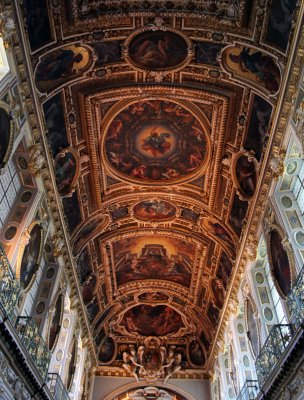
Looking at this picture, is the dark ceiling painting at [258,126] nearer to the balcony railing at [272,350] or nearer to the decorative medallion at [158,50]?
the decorative medallion at [158,50]

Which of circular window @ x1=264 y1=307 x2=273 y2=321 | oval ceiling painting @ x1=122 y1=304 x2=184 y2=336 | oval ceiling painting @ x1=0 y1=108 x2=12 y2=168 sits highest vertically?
oval ceiling painting @ x1=122 y1=304 x2=184 y2=336

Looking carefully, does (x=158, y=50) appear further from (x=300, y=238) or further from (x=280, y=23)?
(x=300, y=238)

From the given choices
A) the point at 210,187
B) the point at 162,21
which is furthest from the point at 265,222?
the point at 162,21

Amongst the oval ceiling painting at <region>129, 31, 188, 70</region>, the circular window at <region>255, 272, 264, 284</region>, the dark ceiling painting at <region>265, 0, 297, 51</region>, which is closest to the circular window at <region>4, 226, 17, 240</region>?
the oval ceiling painting at <region>129, 31, 188, 70</region>

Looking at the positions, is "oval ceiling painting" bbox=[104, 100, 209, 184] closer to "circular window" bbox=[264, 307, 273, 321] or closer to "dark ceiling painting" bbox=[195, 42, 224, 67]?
"dark ceiling painting" bbox=[195, 42, 224, 67]

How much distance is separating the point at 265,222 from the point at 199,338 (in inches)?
545

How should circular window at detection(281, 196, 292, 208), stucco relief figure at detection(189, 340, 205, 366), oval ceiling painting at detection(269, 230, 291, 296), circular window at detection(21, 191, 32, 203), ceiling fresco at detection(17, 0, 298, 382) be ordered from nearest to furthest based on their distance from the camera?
ceiling fresco at detection(17, 0, 298, 382) → oval ceiling painting at detection(269, 230, 291, 296) → circular window at detection(21, 191, 32, 203) → circular window at detection(281, 196, 292, 208) → stucco relief figure at detection(189, 340, 205, 366)

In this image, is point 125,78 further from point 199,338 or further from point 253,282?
point 199,338

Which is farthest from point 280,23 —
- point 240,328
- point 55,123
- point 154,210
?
point 240,328

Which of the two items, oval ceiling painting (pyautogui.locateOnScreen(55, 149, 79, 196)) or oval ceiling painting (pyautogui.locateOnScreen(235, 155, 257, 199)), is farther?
oval ceiling painting (pyautogui.locateOnScreen(235, 155, 257, 199))

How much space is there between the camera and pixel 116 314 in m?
24.3

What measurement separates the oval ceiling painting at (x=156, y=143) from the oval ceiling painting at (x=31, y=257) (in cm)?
425

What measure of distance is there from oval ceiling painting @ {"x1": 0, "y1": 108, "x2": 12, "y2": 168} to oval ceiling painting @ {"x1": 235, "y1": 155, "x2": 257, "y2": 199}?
7.43 meters

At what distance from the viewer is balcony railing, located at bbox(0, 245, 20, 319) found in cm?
949
